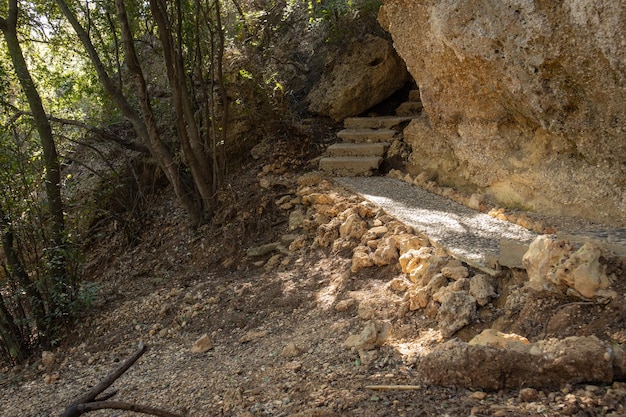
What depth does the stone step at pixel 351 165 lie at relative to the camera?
20.5 ft

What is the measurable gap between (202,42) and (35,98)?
210 cm

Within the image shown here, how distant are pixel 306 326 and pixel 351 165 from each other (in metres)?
3.05

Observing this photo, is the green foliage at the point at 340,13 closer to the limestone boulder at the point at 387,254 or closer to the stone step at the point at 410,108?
the stone step at the point at 410,108

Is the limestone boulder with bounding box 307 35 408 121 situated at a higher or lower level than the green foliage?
lower

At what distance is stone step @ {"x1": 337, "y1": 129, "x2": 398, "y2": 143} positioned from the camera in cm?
665

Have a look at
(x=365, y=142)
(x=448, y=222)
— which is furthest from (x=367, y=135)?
(x=448, y=222)

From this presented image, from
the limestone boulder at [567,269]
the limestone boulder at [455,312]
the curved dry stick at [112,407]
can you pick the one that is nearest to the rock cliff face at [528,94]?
the limestone boulder at [567,269]

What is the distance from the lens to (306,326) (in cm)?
366

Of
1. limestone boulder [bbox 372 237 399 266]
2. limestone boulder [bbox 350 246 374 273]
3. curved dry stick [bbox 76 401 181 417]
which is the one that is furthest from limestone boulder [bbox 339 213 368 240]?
curved dry stick [bbox 76 401 181 417]

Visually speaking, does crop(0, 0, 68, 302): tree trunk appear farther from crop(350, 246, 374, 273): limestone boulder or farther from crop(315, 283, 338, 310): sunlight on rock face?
crop(350, 246, 374, 273): limestone boulder

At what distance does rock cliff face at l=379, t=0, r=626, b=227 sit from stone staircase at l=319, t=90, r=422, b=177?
111 cm

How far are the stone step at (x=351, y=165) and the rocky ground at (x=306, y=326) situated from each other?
0.32 metres

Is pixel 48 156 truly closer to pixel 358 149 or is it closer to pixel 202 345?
pixel 202 345

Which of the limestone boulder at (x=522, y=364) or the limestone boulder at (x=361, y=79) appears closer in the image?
the limestone boulder at (x=522, y=364)
